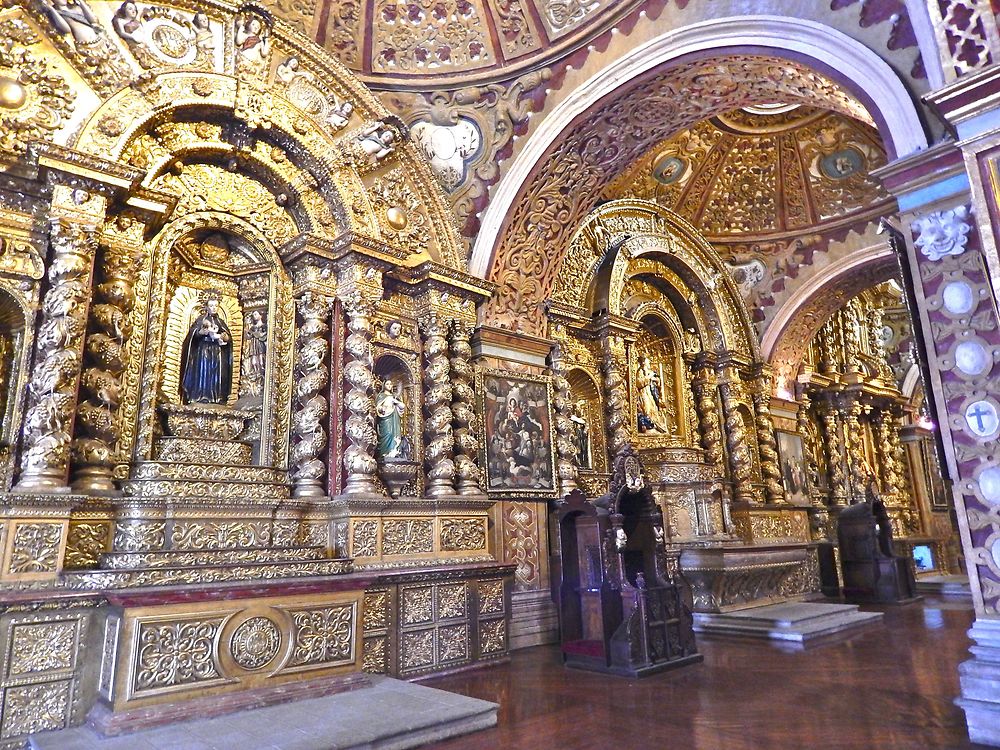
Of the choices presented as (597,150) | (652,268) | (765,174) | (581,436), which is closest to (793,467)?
(652,268)

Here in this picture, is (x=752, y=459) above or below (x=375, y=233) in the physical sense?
below

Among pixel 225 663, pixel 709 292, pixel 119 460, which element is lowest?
pixel 225 663

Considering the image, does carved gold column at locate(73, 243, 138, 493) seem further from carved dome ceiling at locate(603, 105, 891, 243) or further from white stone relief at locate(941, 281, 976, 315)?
carved dome ceiling at locate(603, 105, 891, 243)

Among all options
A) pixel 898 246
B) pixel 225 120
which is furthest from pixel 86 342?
pixel 898 246

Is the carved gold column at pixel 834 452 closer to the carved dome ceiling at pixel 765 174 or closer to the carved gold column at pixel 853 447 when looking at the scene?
the carved gold column at pixel 853 447

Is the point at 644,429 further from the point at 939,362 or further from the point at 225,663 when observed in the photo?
the point at 225,663

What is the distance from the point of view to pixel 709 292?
40.3 feet

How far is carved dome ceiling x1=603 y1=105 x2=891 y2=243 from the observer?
10844mm

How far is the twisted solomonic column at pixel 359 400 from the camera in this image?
6719mm

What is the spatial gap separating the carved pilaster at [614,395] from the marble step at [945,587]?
7.52 metres

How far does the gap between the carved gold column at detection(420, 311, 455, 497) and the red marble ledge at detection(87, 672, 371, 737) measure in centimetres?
239

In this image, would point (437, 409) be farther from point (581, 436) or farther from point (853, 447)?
point (853, 447)

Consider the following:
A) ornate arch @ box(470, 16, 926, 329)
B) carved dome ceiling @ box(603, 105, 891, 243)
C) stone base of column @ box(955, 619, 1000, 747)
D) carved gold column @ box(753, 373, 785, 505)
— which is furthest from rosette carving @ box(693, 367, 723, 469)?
stone base of column @ box(955, 619, 1000, 747)

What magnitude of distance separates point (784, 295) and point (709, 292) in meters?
1.92
